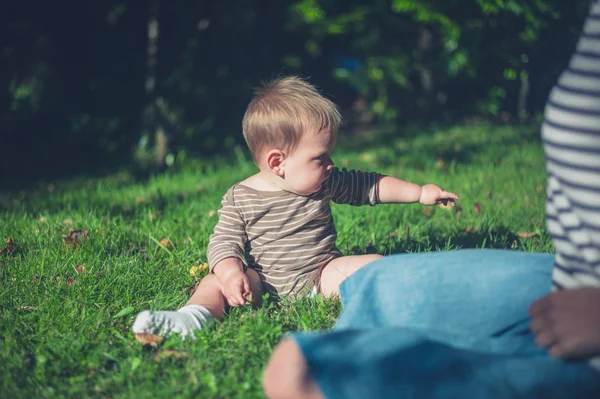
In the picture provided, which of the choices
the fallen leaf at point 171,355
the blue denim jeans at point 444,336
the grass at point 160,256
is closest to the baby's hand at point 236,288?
the grass at point 160,256

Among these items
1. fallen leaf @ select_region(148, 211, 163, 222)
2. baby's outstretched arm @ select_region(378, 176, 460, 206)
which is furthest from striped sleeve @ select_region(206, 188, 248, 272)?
fallen leaf @ select_region(148, 211, 163, 222)

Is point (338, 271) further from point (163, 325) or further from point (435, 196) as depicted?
point (163, 325)

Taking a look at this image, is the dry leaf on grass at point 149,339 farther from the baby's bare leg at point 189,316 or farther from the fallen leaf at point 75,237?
the fallen leaf at point 75,237

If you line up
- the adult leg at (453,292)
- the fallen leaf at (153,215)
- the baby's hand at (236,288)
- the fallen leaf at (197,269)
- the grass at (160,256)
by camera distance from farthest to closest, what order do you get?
the fallen leaf at (153,215)
the fallen leaf at (197,269)
the baby's hand at (236,288)
the grass at (160,256)
the adult leg at (453,292)

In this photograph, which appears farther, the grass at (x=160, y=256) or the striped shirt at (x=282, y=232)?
the striped shirt at (x=282, y=232)

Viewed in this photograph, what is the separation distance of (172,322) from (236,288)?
0.88 ft

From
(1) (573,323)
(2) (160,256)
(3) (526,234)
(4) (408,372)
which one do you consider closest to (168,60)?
(2) (160,256)

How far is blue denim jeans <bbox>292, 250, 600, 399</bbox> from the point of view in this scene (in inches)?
64.1

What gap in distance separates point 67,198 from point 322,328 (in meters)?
2.82

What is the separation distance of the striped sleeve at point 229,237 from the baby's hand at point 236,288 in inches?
6.0

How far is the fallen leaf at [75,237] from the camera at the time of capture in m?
3.39

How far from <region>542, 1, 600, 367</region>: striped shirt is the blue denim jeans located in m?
0.22

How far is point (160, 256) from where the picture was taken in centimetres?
329

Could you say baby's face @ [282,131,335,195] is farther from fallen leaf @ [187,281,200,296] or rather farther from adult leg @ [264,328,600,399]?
adult leg @ [264,328,600,399]
